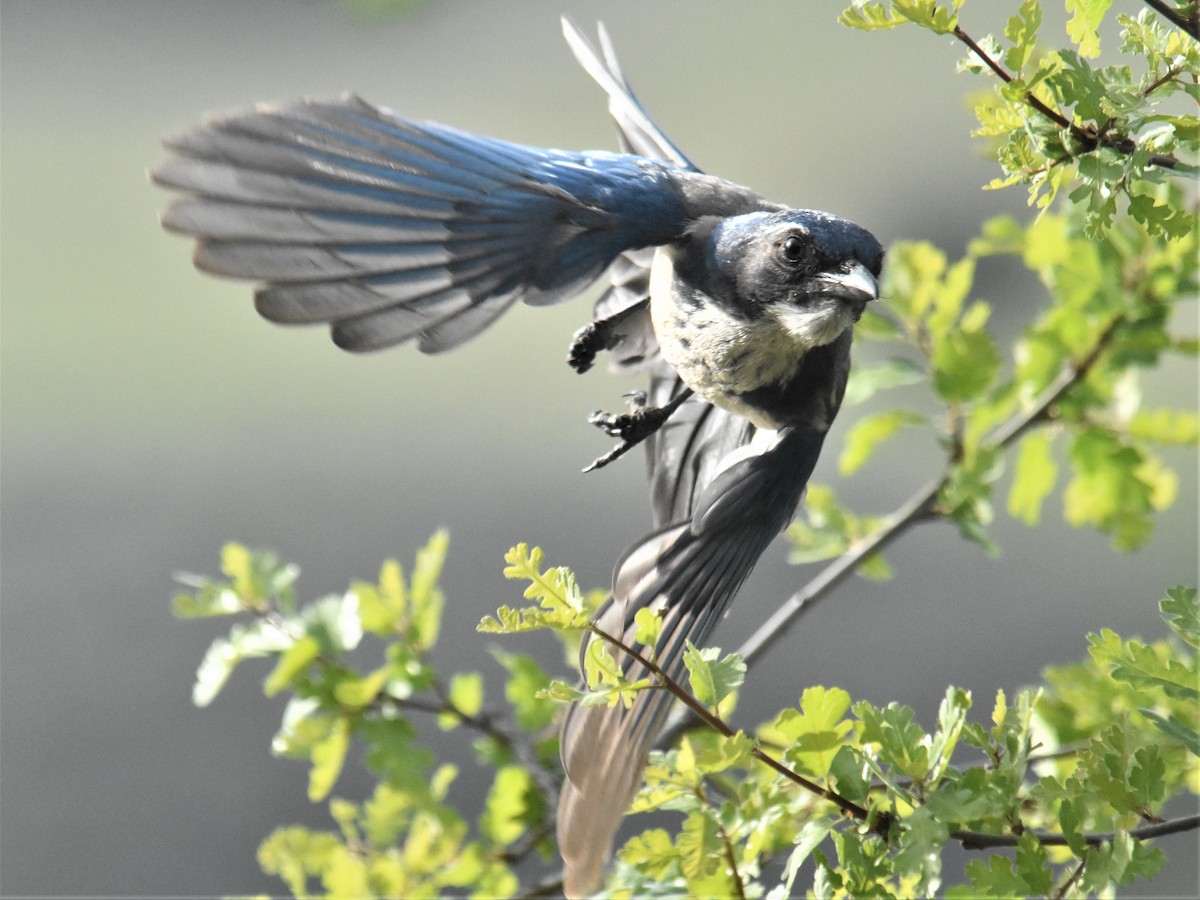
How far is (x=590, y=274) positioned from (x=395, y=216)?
99 mm

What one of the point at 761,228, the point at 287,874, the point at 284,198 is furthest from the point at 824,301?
the point at 287,874

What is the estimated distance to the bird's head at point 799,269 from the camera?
616mm

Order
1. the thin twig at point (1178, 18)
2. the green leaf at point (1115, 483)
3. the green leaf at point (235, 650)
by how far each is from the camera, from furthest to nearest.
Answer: the green leaf at point (1115, 483)
the green leaf at point (235, 650)
the thin twig at point (1178, 18)

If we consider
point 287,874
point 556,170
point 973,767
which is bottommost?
point 973,767

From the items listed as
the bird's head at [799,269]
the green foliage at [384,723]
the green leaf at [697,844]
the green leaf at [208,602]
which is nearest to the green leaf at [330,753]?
the green foliage at [384,723]

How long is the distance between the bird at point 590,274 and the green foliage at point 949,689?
38mm

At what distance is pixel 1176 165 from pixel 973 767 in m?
0.29

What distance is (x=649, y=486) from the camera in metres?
0.75

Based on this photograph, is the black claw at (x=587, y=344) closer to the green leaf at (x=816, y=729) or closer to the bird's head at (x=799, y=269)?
the bird's head at (x=799, y=269)

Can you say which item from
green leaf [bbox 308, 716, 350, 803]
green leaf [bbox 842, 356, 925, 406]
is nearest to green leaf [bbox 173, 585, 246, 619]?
green leaf [bbox 308, 716, 350, 803]

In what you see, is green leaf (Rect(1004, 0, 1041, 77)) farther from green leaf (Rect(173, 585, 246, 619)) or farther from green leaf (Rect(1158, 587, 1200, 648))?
green leaf (Rect(173, 585, 246, 619))

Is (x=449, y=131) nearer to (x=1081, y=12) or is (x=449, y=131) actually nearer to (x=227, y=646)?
(x=1081, y=12)

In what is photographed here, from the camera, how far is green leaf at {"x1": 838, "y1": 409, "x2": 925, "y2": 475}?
3.80 feet

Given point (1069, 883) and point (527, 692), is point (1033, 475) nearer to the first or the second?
point (527, 692)
